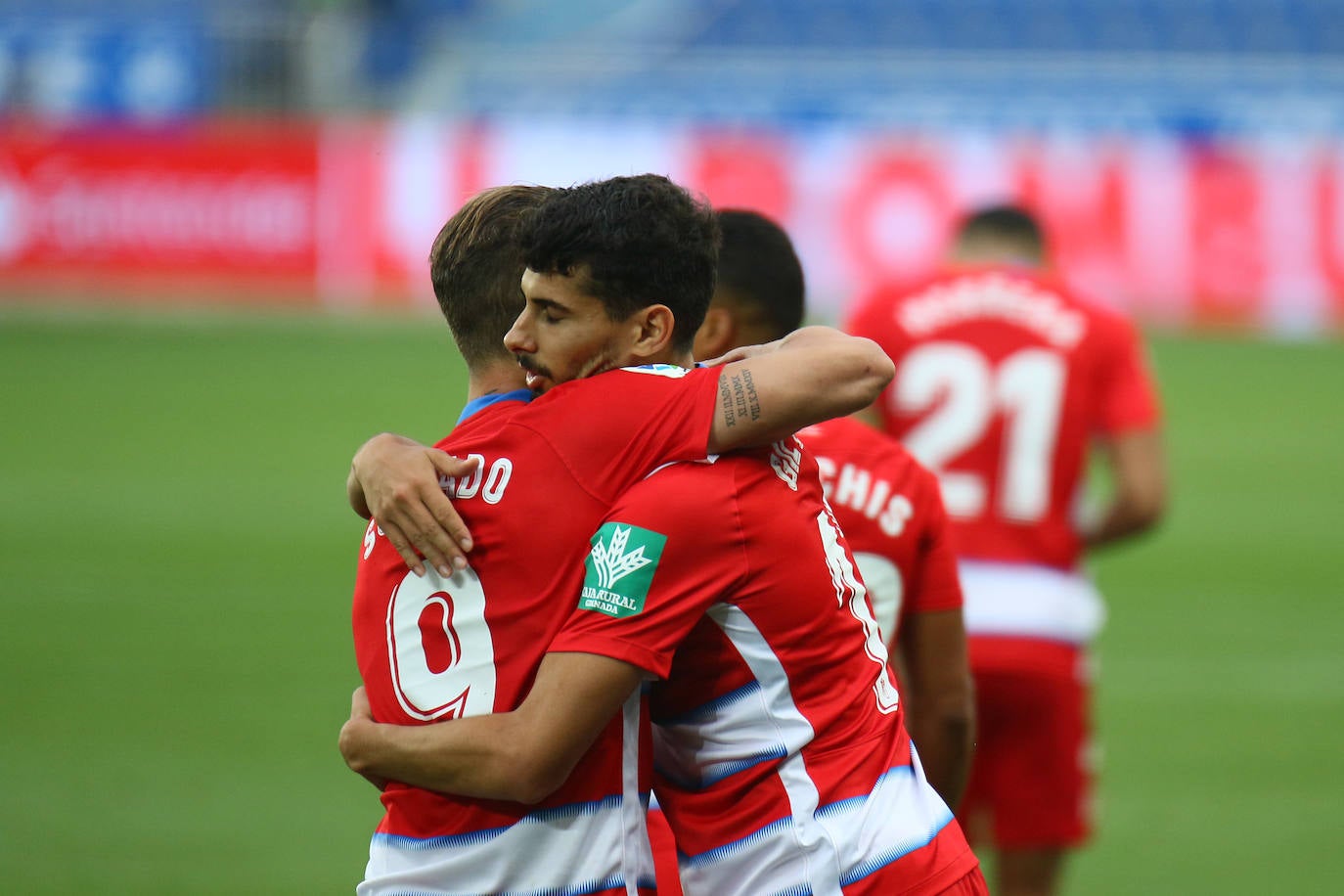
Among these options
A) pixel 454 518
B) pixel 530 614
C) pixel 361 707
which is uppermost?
pixel 454 518

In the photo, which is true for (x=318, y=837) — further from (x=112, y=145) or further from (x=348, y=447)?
(x=112, y=145)

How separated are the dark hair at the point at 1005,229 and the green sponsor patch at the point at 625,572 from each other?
3.18m

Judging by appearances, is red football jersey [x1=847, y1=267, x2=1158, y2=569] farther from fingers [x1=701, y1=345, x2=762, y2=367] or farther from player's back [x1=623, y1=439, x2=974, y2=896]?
player's back [x1=623, y1=439, x2=974, y2=896]

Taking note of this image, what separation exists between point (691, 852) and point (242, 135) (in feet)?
63.9

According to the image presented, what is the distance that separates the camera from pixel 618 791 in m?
2.42

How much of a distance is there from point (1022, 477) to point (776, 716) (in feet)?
7.45

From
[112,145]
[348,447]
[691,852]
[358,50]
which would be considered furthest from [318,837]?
[358,50]

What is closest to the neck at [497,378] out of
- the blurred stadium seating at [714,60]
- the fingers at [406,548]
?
the fingers at [406,548]

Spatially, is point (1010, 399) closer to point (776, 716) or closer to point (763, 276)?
point (763, 276)

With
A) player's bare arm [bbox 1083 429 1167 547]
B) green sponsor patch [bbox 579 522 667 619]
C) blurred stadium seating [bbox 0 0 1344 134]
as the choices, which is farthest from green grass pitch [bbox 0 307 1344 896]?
blurred stadium seating [bbox 0 0 1344 134]

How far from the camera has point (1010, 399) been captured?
4.57 metres

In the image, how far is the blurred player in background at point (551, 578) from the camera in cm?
237

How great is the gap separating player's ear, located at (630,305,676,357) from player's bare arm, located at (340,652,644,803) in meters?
0.46

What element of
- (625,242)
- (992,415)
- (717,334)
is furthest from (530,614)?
(992,415)
